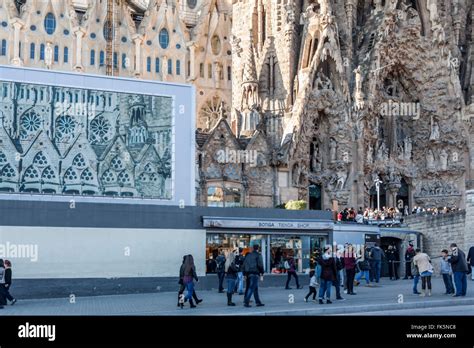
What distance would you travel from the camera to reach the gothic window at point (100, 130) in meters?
30.0

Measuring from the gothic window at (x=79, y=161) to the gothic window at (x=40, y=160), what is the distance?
3.52ft

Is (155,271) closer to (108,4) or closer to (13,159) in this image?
(13,159)

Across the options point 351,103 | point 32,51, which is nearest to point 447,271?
point 351,103

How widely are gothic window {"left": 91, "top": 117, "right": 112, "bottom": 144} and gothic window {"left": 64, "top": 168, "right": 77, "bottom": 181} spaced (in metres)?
1.38

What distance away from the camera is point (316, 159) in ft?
176

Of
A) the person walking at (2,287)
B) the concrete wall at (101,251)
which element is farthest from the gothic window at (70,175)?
the person walking at (2,287)

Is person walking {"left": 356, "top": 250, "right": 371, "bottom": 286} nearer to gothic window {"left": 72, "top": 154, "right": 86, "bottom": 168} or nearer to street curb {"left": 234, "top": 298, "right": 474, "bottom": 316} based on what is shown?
street curb {"left": 234, "top": 298, "right": 474, "bottom": 316}

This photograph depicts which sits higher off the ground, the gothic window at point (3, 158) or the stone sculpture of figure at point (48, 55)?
the stone sculpture of figure at point (48, 55)

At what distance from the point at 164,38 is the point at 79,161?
1233 inches

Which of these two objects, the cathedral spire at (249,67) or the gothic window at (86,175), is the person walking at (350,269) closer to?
the gothic window at (86,175)

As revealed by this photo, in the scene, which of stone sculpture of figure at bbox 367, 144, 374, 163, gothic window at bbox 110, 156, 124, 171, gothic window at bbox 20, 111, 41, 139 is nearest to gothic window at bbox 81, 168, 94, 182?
gothic window at bbox 110, 156, 124, 171

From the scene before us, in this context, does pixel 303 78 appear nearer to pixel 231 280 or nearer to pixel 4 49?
pixel 4 49

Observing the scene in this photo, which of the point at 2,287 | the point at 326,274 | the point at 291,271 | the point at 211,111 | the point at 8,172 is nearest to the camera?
the point at 2,287
